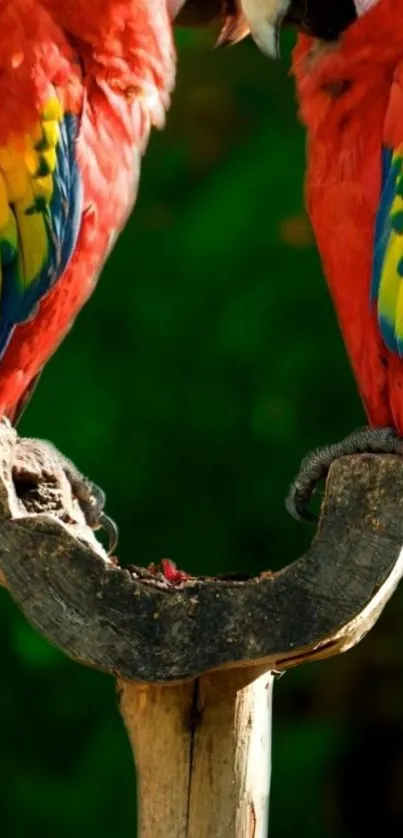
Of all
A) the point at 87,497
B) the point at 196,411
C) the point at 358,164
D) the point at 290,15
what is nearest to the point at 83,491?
the point at 87,497

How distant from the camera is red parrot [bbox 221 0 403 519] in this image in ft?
5.98

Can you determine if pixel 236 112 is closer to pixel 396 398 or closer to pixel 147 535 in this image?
pixel 147 535

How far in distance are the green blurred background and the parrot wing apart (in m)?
0.80

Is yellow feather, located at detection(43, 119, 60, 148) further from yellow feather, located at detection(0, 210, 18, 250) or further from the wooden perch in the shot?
the wooden perch

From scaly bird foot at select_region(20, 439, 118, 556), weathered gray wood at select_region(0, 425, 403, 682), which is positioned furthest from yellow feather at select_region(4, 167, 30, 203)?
weathered gray wood at select_region(0, 425, 403, 682)

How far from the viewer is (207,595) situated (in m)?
1.58

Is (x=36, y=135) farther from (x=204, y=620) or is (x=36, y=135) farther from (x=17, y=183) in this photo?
(x=204, y=620)

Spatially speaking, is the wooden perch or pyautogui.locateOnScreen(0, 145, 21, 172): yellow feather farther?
pyautogui.locateOnScreen(0, 145, 21, 172): yellow feather

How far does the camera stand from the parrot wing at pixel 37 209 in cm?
186

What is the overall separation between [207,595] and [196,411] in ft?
3.78

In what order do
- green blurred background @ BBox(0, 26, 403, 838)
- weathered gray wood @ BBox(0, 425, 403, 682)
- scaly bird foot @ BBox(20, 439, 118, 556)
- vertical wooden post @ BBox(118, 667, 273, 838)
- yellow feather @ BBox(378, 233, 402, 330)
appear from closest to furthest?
1. weathered gray wood @ BBox(0, 425, 403, 682)
2. vertical wooden post @ BBox(118, 667, 273, 838)
3. yellow feather @ BBox(378, 233, 402, 330)
4. scaly bird foot @ BBox(20, 439, 118, 556)
5. green blurred background @ BBox(0, 26, 403, 838)

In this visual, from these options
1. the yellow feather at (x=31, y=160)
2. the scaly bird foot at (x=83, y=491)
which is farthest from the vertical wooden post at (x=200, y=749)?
the yellow feather at (x=31, y=160)

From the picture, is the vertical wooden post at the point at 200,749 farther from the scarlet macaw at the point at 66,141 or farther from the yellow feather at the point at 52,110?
the yellow feather at the point at 52,110

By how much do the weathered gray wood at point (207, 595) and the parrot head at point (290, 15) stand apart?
0.56 meters
